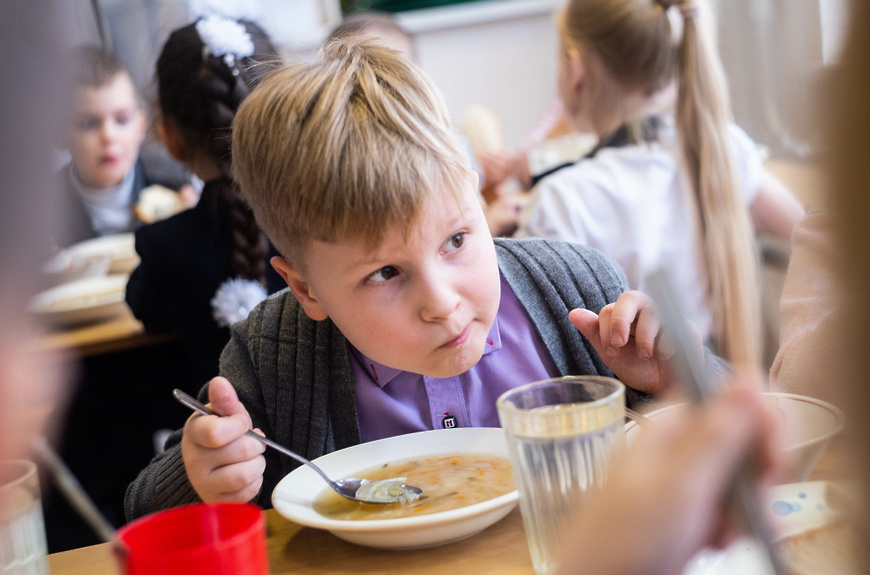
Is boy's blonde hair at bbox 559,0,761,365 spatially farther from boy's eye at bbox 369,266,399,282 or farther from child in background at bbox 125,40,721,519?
boy's eye at bbox 369,266,399,282

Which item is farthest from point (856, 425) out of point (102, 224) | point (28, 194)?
point (102, 224)

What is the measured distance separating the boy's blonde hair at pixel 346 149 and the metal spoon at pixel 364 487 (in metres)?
0.24

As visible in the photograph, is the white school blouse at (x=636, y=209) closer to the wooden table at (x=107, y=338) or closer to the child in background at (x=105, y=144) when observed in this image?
the wooden table at (x=107, y=338)

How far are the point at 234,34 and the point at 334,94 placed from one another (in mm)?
984

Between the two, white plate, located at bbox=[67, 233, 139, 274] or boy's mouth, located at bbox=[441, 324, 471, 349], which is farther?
white plate, located at bbox=[67, 233, 139, 274]

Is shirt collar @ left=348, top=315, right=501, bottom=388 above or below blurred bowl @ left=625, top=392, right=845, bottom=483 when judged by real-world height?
below

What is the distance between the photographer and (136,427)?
2.43m

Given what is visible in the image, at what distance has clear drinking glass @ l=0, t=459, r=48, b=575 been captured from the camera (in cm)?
58

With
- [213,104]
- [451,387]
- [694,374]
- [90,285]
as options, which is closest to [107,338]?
[90,285]

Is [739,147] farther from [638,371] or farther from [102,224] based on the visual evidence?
[102,224]

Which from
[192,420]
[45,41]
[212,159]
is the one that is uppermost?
[45,41]

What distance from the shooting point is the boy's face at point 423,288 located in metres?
0.86

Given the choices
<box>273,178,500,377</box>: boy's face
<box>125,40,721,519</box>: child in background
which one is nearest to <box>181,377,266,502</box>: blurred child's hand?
<box>125,40,721,519</box>: child in background

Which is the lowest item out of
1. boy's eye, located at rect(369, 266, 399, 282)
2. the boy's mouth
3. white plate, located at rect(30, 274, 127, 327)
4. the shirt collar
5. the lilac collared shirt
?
white plate, located at rect(30, 274, 127, 327)
